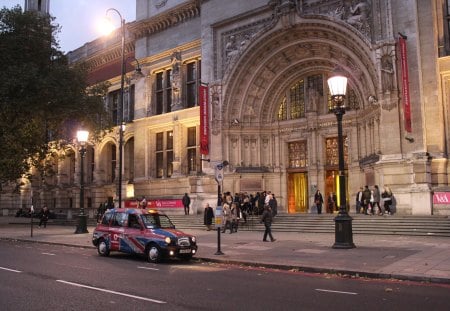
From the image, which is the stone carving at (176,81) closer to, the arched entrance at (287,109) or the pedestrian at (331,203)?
the arched entrance at (287,109)

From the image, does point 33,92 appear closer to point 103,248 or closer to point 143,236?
point 103,248

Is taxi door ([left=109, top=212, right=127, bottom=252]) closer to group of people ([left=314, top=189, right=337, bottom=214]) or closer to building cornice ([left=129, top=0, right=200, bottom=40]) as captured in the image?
group of people ([left=314, top=189, right=337, bottom=214])

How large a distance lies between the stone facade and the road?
13654 millimetres

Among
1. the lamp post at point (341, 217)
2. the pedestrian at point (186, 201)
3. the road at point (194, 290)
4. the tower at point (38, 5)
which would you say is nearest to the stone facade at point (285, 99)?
the pedestrian at point (186, 201)

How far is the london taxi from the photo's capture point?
14469 millimetres

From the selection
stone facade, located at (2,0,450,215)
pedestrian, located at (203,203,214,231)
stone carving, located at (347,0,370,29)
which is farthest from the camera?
stone carving, located at (347,0,370,29)

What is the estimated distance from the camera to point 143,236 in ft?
49.5

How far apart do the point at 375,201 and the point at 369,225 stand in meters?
2.18

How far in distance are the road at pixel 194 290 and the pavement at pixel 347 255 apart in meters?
0.55

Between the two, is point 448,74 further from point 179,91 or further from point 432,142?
point 179,91

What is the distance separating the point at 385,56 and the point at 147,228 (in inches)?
615

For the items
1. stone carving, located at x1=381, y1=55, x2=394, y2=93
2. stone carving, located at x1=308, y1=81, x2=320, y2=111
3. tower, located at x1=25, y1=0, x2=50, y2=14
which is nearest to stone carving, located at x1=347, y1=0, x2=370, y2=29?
stone carving, located at x1=381, y1=55, x2=394, y2=93

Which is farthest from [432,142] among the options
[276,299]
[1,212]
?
[1,212]

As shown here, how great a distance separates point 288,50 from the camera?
30953 millimetres
